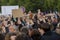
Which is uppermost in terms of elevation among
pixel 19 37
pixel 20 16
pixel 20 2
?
pixel 19 37

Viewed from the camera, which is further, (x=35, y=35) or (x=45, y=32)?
(x=45, y=32)

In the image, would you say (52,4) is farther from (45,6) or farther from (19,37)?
(19,37)

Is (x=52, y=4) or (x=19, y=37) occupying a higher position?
(x=19, y=37)

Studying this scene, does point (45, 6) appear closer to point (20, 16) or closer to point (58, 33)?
point (20, 16)

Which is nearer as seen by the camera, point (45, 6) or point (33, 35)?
point (33, 35)

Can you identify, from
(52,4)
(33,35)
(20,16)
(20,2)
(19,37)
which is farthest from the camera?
(20,2)

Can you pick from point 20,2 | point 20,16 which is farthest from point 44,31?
point 20,2

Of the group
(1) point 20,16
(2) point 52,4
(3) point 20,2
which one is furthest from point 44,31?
(3) point 20,2

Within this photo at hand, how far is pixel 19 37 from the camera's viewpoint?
21.3ft

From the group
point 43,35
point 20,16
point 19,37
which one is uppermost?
point 19,37

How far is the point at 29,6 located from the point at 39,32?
Result: 37.3 meters

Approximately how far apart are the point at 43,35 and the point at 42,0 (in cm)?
3994

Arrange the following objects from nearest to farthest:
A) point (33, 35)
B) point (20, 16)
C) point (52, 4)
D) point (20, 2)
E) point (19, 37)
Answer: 1. point (19, 37)
2. point (33, 35)
3. point (20, 16)
4. point (52, 4)
5. point (20, 2)

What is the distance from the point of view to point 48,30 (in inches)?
329
